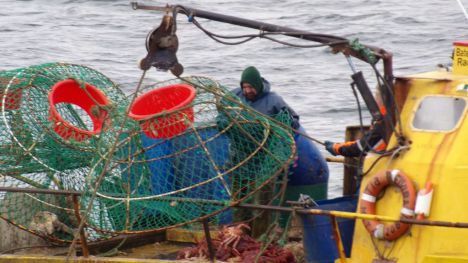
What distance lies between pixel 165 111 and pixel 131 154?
24.6 inches

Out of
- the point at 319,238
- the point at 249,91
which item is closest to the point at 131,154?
the point at 249,91

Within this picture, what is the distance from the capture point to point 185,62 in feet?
76.7

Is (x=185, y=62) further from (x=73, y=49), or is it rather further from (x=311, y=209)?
(x=311, y=209)

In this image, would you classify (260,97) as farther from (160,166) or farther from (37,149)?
(37,149)

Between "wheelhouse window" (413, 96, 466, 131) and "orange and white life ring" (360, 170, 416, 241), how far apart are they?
47cm

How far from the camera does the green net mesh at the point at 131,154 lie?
10.3 m

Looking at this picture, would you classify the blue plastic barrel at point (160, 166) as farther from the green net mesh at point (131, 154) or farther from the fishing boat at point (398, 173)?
the fishing boat at point (398, 173)

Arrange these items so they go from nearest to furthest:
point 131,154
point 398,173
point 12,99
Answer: point 398,173 → point 131,154 → point 12,99

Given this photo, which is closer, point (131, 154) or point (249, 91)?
point (131, 154)

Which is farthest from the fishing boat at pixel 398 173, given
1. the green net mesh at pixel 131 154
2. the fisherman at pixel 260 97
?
the fisherman at pixel 260 97

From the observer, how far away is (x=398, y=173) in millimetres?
9281

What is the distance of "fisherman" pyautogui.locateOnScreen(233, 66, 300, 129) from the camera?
1139cm

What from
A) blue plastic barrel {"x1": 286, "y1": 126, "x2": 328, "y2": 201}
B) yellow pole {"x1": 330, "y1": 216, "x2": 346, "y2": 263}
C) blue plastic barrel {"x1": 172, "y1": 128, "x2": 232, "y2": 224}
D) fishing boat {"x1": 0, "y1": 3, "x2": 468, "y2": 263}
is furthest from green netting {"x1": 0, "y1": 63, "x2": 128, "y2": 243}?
yellow pole {"x1": 330, "y1": 216, "x2": 346, "y2": 263}

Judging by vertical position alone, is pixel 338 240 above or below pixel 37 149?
below
